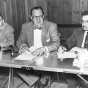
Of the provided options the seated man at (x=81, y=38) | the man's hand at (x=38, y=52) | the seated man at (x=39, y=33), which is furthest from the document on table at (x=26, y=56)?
the seated man at (x=81, y=38)

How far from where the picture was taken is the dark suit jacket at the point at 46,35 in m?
3.14

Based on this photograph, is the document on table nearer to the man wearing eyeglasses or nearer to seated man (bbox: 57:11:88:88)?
the man wearing eyeglasses

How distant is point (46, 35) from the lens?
10.5 feet

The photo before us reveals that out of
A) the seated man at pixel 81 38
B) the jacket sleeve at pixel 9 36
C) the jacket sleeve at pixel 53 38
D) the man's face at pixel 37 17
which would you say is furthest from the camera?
the jacket sleeve at pixel 9 36

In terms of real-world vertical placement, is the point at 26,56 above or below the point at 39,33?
below

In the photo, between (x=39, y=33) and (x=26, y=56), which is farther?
(x=39, y=33)

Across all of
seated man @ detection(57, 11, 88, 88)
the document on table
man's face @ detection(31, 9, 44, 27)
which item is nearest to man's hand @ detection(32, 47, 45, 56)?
the document on table

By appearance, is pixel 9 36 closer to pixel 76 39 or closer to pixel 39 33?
pixel 39 33

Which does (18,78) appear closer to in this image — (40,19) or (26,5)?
(40,19)

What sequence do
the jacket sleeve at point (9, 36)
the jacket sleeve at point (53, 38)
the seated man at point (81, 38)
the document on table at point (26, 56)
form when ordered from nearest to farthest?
1. the document on table at point (26, 56)
2. the seated man at point (81, 38)
3. the jacket sleeve at point (53, 38)
4. the jacket sleeve at point (9, 36)

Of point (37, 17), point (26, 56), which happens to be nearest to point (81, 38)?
point (37, 17)

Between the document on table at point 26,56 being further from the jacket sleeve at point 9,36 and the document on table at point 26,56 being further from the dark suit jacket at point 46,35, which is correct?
the jacket sleeve at point 9,36

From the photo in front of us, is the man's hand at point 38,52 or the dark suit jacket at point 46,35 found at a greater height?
the dark suit jacket at point 46,35

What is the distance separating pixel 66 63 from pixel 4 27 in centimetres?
152
